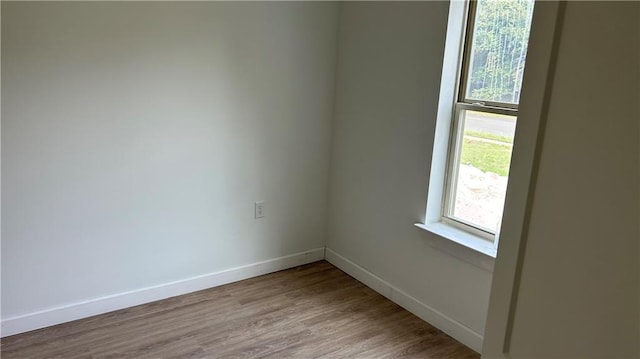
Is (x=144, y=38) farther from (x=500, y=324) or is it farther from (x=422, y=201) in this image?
(x=500, y=324)

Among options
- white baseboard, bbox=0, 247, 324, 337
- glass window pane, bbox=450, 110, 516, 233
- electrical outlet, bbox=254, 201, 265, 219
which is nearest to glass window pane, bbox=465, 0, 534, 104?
glass window pane, bbox=450, 110, 516, 233

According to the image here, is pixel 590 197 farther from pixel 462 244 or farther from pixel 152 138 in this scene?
pixel 152 138

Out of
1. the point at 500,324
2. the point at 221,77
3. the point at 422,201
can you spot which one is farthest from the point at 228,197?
the point at 500,324

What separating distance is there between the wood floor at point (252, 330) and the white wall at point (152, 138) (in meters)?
0.18

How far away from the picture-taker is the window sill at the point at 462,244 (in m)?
2.32

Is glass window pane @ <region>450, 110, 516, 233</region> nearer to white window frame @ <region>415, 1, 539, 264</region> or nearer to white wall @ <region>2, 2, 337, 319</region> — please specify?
white window frame @ <region>415, 1, 539, 264</region>

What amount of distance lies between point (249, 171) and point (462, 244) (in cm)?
137

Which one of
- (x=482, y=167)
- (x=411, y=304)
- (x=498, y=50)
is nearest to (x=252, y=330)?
(x=411, y=304)

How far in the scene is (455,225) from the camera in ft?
8.61

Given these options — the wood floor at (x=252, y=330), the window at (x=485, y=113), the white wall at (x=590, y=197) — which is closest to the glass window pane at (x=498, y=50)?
the window at (x=485, y=113)

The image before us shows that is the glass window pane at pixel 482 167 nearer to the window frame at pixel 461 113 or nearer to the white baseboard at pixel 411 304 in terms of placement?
the window frame at pixel 461 113

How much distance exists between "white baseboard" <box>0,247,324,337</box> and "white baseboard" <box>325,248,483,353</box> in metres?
0.24

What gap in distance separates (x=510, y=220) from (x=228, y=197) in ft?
7.58

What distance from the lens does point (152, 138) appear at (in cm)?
260
